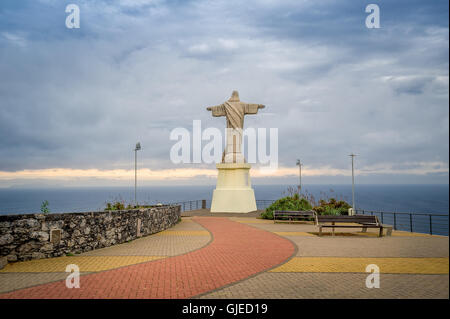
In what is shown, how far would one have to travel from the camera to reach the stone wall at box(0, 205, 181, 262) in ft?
27.7

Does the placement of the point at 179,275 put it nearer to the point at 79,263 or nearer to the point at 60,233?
the point at 79,263

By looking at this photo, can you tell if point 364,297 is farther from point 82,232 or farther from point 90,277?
point 82,232

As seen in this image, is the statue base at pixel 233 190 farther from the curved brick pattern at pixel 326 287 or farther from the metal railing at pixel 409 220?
the curved brick pattern at pixel 326 287

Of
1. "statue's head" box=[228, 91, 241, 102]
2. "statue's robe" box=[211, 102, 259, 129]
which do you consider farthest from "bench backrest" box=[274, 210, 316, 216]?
"statue's head" box=[228, 91, 241, 102]

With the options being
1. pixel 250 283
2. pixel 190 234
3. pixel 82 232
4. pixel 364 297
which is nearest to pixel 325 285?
pixel 364 297

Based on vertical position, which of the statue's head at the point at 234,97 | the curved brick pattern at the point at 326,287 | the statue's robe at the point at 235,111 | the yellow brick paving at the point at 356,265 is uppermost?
the statue's head at the point at 234,97

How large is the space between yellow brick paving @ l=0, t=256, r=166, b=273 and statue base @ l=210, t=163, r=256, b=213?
16380mm

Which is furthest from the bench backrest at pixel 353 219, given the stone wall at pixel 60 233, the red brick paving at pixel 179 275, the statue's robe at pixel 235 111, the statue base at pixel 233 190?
the statue's robe at pixel 235 111

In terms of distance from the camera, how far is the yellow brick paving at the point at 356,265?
25.2 ft

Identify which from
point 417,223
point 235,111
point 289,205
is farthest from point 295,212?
point 417,223

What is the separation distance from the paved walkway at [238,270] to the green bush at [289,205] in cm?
913

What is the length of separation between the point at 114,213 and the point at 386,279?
820 cm

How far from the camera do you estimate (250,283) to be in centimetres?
665

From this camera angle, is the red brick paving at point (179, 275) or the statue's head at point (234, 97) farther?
the statue's head at point (234, 97)
